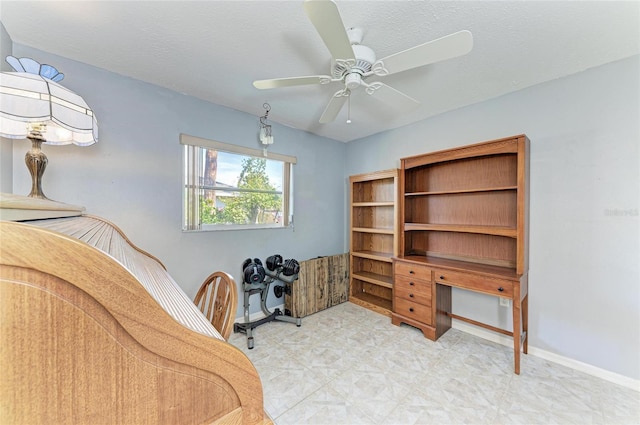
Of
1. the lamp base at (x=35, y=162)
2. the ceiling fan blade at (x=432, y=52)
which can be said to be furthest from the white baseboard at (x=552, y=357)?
the ceiling fan blade at (x=432, y=52)

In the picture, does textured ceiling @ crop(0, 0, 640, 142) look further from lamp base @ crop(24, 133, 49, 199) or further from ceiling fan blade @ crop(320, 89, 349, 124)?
lamp base @ crop(24, 133, 49, 199)

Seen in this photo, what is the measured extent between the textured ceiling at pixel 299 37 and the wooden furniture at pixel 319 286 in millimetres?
2102

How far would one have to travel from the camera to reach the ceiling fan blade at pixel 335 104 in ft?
5.89

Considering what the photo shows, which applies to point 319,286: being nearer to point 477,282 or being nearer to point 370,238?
point 370,238

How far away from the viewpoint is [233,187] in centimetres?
285

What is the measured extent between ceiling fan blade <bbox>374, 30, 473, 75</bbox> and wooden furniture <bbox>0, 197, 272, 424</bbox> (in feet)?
5.11

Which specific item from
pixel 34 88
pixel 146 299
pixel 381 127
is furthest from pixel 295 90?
pixel 146 299

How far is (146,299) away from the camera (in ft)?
1.36

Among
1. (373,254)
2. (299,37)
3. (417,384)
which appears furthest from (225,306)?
(373,254)

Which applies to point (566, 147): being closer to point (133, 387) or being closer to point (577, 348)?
point (577, 348)

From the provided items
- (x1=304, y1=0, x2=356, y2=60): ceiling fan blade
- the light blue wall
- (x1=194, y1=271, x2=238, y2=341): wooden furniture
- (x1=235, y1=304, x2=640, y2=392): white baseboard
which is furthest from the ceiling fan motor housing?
(x1=235, y1=304, x2=640, y2=392): white baseboard

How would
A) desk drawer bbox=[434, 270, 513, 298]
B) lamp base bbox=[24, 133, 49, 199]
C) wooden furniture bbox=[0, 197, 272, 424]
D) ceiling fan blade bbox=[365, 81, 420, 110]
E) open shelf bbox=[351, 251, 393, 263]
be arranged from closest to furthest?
wooden furniture bbox=[0, 197, 272, 424], lamp base bbox=[24, 133, 49, 199], ceiling fan blade bbox=[365, 81, 420, 110], desk drawer bbox=[434, 270, 513, 298], open shelf bbox=[351, 251, 393, 263]

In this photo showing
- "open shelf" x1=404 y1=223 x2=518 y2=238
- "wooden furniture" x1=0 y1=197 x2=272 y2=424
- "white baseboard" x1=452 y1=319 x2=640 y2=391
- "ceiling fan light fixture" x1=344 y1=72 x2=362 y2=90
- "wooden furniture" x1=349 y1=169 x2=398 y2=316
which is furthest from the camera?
"wooden furniture" x1=349 y1=169 x2=398 y2=316

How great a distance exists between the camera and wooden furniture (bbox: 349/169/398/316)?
347cm
